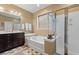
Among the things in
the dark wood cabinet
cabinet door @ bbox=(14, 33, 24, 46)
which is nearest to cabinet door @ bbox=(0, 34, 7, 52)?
the dark wood cabinet

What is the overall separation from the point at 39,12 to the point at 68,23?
0.48 metres

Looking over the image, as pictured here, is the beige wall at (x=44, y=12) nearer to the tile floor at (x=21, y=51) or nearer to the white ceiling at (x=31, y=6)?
the white ceiling at (x=31, y=6)

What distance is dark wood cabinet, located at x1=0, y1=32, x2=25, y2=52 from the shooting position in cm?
129

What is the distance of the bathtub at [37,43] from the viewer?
1373 millimetres

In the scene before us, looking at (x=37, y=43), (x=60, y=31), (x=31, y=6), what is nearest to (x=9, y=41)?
(x=37, y=43)

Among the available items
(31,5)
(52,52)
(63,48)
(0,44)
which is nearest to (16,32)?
(0,44)

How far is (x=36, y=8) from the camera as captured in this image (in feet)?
4.45

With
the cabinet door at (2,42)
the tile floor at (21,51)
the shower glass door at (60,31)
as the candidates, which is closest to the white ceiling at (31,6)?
the shower glass door at (60,31)

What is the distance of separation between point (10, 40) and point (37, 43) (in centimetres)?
42

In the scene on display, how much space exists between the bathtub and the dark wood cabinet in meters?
0.13

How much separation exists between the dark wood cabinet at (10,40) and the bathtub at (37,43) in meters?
0.13

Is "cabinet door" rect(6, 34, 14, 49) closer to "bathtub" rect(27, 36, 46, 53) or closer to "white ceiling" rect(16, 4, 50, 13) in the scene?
"bathtub" rect(27, 36, 46, 53)

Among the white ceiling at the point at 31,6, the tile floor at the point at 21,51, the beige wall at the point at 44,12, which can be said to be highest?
the white ceiling at the point at 31,6
